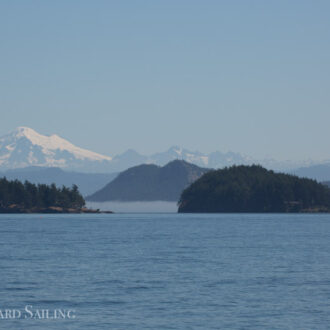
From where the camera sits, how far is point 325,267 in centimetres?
8531

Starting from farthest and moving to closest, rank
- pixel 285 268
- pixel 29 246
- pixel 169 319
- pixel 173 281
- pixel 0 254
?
pixel 29 246
pixel 0 254
pixel 285 268
pixel 173 281
pixel 169 319

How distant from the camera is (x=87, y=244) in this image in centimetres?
12900

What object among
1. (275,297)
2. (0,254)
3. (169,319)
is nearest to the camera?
(169,319)

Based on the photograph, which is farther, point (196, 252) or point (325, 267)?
point (196, 252)

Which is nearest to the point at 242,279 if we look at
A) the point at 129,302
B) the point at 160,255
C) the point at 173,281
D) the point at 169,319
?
the point at 173,281

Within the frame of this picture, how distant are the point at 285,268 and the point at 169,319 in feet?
115

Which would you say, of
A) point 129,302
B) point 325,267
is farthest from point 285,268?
point 129,302

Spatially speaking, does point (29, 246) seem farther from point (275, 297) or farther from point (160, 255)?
point (275, 297)

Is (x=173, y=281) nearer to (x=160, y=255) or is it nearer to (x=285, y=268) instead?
(x=285, y=268)

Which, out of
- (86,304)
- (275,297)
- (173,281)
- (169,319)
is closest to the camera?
(169,319)

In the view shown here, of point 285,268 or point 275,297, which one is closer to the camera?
point 275,297

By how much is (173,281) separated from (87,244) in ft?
193

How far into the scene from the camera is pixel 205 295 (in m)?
62.5

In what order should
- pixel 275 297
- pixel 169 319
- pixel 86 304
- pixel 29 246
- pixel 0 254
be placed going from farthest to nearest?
pixel 29 246
pixel 0 254
pixel 275 297
pixel 86 304
pixel 169 319
